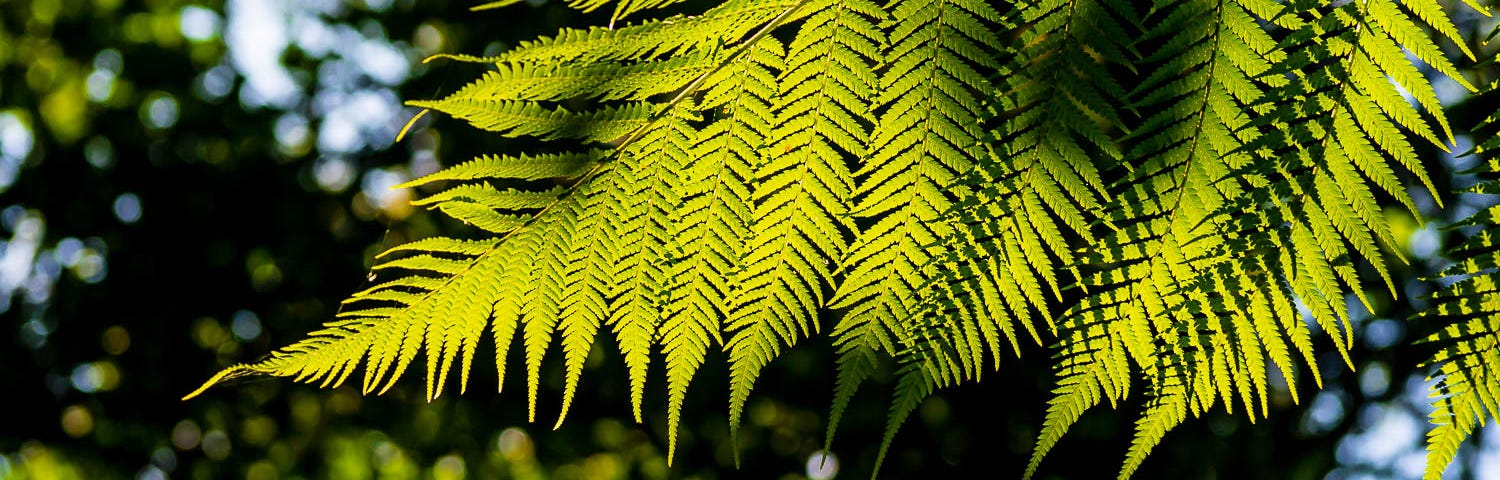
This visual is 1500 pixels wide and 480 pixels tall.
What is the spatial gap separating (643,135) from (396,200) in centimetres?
429

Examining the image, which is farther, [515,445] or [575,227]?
[515,445]

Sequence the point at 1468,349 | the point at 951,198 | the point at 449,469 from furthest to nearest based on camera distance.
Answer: the point at 449,469, the point at 951,198, the point at 1468,349

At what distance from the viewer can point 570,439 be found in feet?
17.7

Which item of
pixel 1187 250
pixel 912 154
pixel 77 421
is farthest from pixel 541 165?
pixel 77 421

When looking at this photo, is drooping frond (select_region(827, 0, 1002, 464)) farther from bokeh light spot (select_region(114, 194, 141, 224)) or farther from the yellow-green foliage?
bokeh light spot (select_region(114, 194, 141, 224))

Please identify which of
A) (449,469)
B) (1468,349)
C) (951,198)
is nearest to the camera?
(1468,349)

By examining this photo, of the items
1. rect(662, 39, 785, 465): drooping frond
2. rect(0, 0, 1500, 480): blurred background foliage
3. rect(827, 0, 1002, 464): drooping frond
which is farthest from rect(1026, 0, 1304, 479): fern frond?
rect(0, 0, 1500, 480): blurred background foliage

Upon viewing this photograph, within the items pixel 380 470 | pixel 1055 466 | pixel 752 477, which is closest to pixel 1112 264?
pixel 1055 466

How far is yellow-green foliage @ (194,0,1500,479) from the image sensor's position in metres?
0.66

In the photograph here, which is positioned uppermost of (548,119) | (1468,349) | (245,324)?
(245,324)

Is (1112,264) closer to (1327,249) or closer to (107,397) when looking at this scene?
(1327,249)

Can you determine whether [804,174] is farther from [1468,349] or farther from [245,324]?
[245,324]

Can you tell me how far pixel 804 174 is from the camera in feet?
2.46

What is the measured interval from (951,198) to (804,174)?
0.40 feet
